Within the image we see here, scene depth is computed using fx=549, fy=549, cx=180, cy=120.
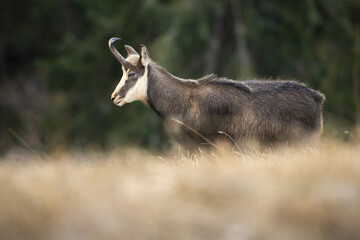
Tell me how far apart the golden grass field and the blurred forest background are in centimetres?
1080

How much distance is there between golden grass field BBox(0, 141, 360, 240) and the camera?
3.37 meters

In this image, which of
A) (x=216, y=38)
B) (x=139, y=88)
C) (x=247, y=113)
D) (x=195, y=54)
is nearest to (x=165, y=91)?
(x=139, y=88)

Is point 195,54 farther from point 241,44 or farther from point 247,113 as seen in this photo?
point 247,113

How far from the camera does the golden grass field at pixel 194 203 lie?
337cm

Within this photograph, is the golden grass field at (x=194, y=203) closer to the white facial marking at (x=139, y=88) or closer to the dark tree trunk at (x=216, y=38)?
the white facial marking at (x=139, y=88)

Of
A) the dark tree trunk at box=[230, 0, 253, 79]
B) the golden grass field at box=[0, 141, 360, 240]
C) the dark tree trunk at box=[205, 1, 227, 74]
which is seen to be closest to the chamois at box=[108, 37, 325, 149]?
the golden grass field at box=[0, 141, 360, 240]

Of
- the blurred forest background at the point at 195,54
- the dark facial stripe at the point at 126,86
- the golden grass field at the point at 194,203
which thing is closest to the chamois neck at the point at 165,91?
the dark facial stripe at the point at 126,86

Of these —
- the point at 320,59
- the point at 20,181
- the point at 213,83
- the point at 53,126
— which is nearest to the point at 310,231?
the point at 20,181

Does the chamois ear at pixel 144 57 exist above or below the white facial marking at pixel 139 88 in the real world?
above

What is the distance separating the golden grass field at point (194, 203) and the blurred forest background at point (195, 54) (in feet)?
35.4

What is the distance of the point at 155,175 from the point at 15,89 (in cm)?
2283

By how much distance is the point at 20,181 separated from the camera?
172 inches

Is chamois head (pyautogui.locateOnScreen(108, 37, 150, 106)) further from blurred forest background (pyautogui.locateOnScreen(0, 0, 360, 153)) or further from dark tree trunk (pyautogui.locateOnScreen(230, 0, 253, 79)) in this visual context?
dark tree trunk (pyautogui.locateOnScreen(230, 0, 253, 79))

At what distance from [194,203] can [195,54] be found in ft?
47.3
